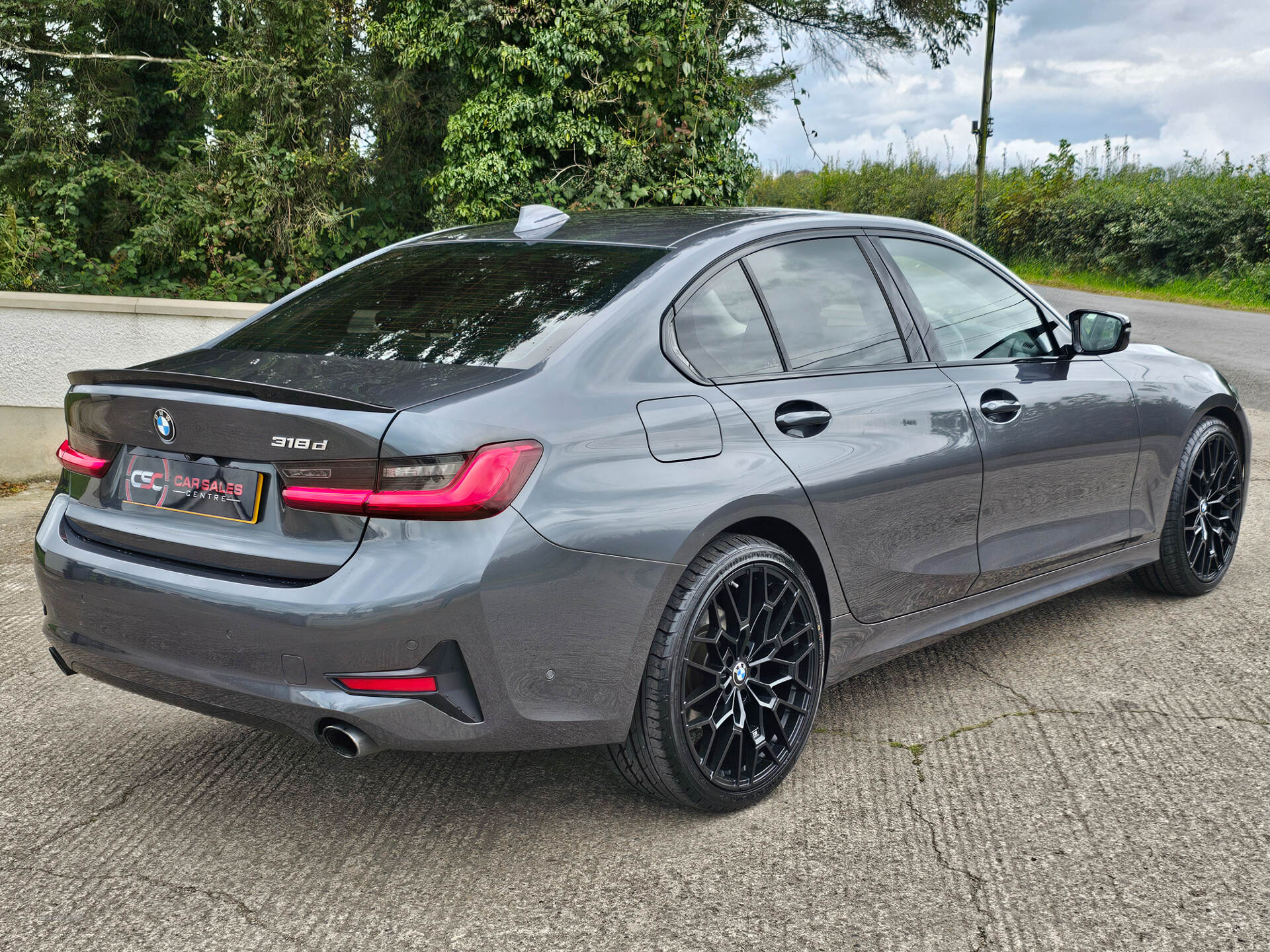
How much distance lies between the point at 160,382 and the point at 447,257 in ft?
3.54

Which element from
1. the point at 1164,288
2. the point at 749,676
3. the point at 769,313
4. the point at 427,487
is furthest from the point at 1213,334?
the point at 427,487

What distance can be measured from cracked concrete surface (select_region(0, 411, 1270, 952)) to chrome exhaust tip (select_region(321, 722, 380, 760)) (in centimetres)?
38

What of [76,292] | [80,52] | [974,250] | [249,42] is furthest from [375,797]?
[80,52]

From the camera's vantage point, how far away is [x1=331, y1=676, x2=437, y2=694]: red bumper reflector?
2.60 metres

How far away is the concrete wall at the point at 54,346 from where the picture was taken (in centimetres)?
755

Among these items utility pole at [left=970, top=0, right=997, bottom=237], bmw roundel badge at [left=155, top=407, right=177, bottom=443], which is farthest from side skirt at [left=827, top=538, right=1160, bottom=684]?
utility pole at [left=970, top=0, right=997, bottom=237]

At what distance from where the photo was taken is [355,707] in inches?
103

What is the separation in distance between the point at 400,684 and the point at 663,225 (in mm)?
1737

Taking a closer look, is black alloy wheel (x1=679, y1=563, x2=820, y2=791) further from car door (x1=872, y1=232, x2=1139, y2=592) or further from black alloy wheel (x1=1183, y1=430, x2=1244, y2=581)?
black alloy wheel (x1=1183, y1=430, x2=1244, y2=581)

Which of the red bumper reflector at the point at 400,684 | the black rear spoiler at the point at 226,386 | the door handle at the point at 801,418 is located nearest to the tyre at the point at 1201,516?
the door handle at the point at 801,418

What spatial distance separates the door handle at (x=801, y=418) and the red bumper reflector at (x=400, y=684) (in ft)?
3.84

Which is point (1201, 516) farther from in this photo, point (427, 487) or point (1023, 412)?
point (427, 487)

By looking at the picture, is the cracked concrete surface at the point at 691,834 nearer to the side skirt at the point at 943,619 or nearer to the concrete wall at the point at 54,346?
the side skirt at the point at 943,619

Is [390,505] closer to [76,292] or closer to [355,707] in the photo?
[355,707]
